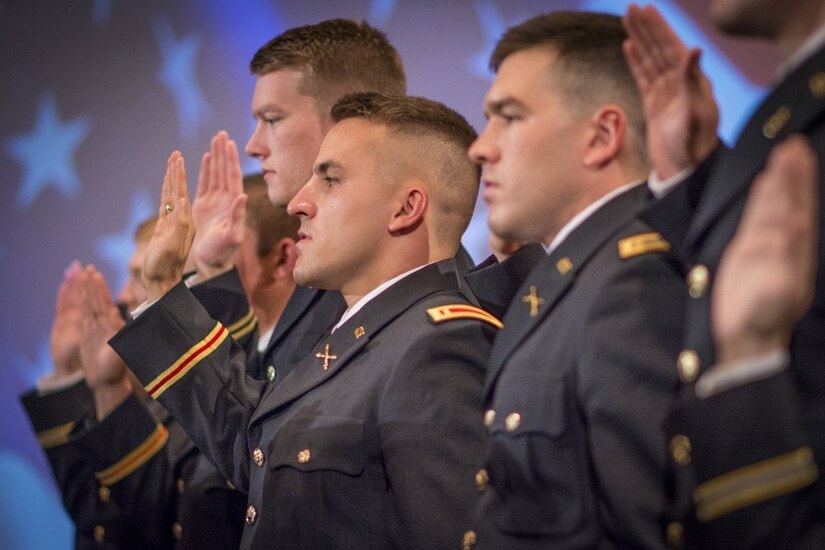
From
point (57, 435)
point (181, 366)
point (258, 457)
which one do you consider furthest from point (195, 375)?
point (57, 435)

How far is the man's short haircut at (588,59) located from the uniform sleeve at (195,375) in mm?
893

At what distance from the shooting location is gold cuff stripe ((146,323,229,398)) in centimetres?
226

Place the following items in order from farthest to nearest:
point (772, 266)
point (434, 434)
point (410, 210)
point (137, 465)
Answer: point (137, 465)
point (410, 210)
point (434, 434)
point (772, 266)

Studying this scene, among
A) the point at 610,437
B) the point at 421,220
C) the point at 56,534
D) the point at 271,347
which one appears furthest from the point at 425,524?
the point at 56,534

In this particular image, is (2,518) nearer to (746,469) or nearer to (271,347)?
(271,347)

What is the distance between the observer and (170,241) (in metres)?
2.37

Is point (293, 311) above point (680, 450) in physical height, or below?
above

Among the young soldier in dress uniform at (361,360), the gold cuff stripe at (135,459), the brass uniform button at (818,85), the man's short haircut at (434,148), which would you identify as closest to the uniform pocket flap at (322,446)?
the young soldier in dress uniform at (361,360)

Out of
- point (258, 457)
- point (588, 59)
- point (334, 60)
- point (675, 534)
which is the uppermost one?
point (334, 60)

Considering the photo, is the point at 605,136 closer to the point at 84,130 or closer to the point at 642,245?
the point at 642,245

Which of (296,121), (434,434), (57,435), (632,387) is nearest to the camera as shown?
(632,387)

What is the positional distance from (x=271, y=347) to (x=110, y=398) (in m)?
0.69

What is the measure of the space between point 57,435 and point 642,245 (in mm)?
2148

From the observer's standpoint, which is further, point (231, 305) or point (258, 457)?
point (231, 305)
